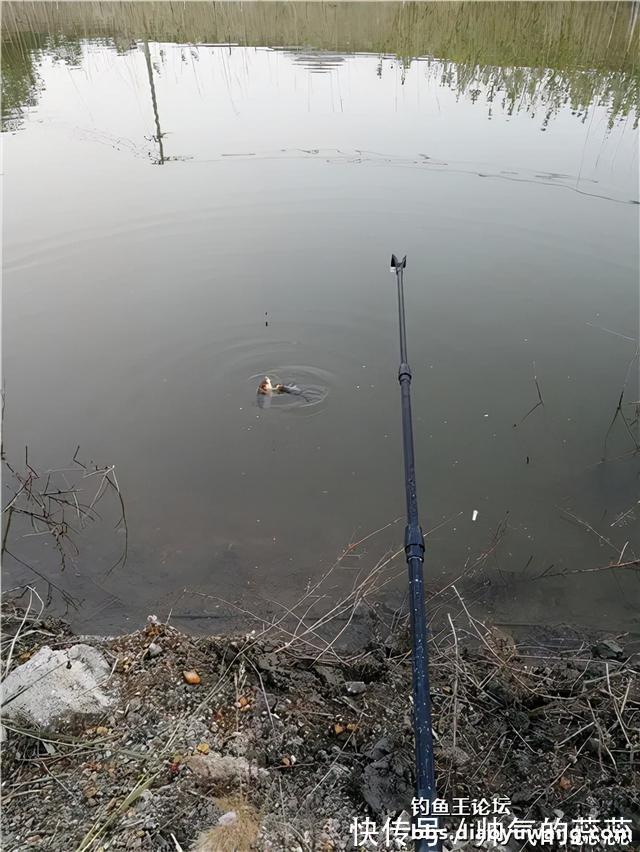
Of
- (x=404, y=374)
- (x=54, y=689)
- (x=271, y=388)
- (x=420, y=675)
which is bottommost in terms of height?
(x=271, y=388)

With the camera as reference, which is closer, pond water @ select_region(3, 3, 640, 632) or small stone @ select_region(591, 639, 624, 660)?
small stone @ select_region(591, 639, 624, 660)

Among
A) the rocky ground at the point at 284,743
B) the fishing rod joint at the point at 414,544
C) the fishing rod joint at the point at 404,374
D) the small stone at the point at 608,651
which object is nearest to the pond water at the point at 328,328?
the small stone at the point at 608,651

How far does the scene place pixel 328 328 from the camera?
16.2ft

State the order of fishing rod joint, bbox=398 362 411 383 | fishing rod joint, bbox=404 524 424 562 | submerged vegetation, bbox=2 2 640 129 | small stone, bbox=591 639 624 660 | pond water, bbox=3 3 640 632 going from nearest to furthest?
fishing rod joint, bbox=404 524 424 562 < small stone, bbox=591 639 624 660 < fishing rod joint, bbox=398 362 411 383 < pond water, bbox=3 3 640 632 < submerged vegetation, bbox=2 2 640 129

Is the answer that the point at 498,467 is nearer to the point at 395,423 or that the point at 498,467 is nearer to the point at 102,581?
the point at 395,423

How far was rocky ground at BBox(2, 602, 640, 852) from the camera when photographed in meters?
1.74

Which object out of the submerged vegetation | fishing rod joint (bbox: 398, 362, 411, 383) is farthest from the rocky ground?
the submerged vegetation

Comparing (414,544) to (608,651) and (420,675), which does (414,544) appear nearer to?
(420,675)

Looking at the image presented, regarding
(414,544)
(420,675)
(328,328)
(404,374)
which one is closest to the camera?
(420,675)

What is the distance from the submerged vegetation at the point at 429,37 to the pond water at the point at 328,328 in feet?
0.42

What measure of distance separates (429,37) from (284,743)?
44.3 feet

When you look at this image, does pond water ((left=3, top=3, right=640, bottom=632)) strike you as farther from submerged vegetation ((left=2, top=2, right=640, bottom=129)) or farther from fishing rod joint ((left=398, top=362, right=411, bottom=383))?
fishing rod joint ((left=398, top=362, right=411, bottom=383))

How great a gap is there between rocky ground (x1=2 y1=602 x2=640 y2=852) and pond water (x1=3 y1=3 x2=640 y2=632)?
586 mm

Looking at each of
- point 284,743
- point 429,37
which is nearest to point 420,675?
point 284,743
